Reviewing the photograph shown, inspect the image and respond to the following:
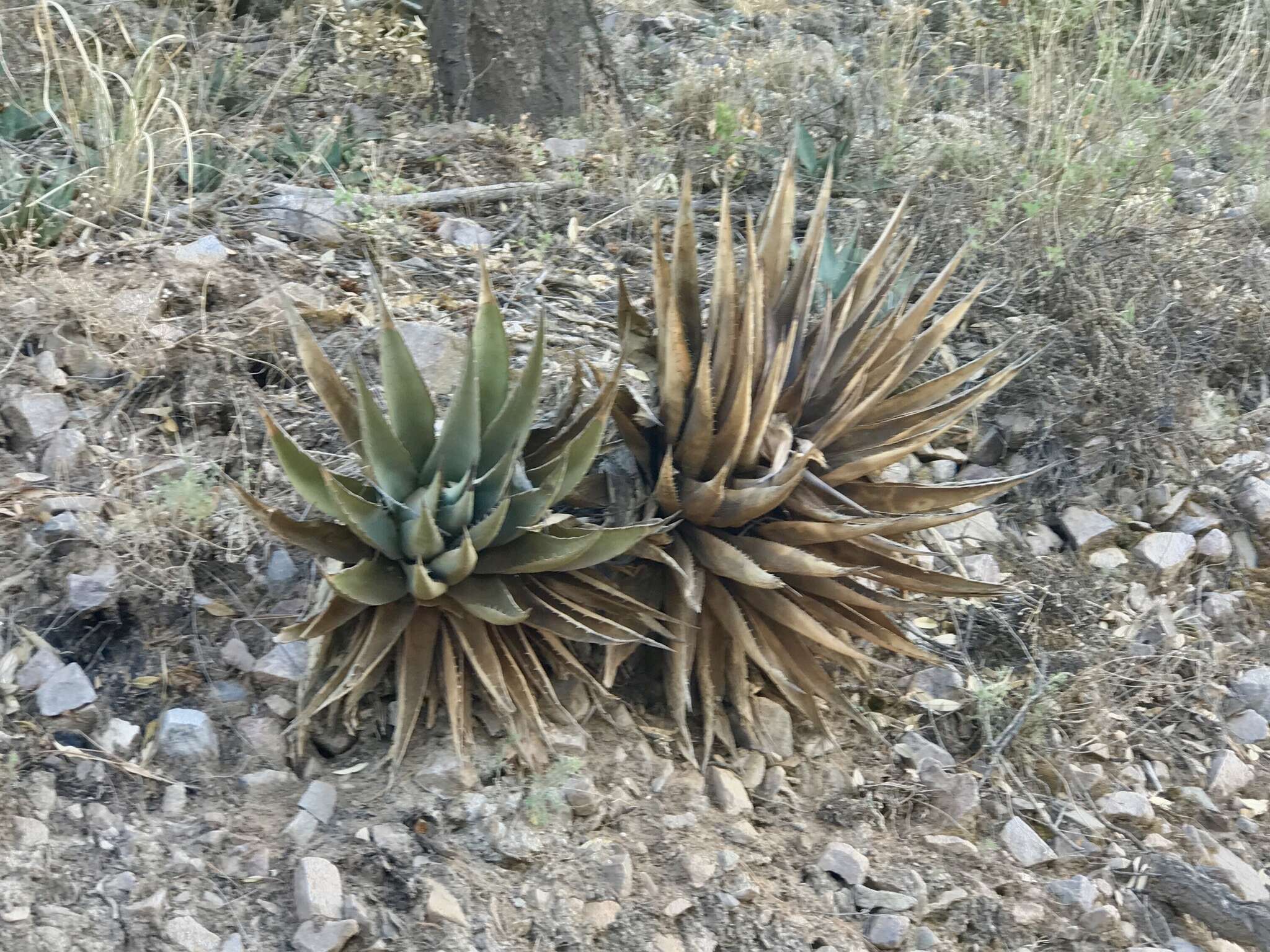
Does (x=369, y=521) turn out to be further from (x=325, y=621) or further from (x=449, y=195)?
(x=449, y=195)

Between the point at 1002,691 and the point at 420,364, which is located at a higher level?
the point at 420,364

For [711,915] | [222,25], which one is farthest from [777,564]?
[222,25]

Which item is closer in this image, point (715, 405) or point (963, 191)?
point (715, 405)

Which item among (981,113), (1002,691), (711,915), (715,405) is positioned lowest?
(711,915)

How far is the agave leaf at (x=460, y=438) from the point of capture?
9.57 feet

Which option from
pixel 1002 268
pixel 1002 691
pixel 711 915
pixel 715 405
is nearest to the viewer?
pixel 711 915

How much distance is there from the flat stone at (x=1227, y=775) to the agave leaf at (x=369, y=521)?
256cm

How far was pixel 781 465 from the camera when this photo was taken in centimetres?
298

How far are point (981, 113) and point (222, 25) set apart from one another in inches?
143

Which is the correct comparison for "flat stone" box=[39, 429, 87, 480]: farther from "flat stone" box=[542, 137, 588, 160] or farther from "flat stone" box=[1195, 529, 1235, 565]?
"flat stone" box=[1195, 529, 1235, 565]

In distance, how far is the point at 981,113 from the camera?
5.77 m

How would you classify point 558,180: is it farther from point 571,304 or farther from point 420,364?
point 420,364

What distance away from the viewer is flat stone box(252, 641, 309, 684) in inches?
125

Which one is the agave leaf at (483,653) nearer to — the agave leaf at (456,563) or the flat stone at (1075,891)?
the agave leaf at (456,563)
